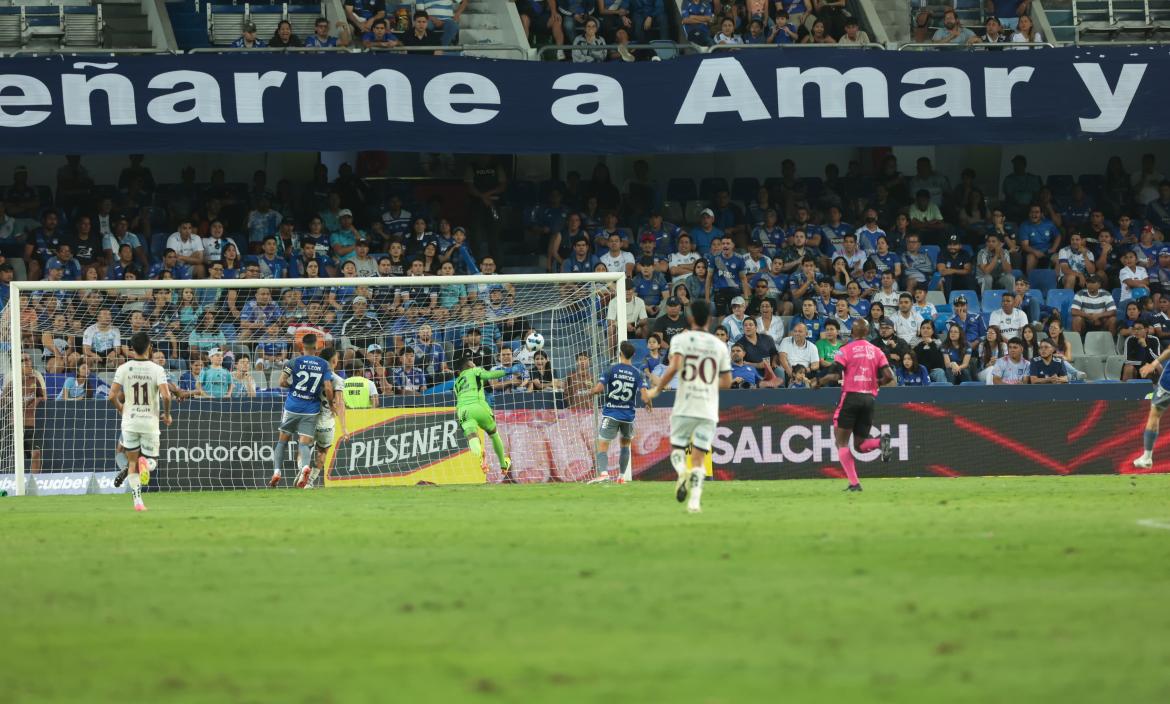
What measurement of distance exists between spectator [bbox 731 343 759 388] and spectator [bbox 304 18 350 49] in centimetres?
853

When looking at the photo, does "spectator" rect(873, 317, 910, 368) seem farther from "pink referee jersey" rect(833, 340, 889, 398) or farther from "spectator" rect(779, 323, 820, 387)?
"pink referee jersey" rect(833, 340, 889, 398)

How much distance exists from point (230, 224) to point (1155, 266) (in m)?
16.7

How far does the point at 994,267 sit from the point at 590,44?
8.28 meters

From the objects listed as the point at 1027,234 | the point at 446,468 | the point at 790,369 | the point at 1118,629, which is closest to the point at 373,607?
the point at 1118,629

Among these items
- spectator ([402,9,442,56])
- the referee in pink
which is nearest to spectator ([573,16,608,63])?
spectator ([402,9,442,56])

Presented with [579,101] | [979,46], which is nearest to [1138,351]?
[979,46]

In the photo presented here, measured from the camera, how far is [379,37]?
88.7ft

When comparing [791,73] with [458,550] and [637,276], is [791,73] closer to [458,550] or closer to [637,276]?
[637,276]

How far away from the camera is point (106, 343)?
75.9ft

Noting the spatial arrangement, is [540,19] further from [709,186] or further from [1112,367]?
[1112,367]

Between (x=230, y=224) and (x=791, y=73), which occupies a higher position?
(x=791, y=73)

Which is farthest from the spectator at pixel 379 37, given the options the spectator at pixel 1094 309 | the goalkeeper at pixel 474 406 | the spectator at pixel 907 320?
the spectator at pixel 1094 309

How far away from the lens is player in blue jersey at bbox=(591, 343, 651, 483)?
70.1ft

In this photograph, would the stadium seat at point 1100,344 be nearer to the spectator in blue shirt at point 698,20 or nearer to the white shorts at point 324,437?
the spectator in blue shirt at point 698,20
